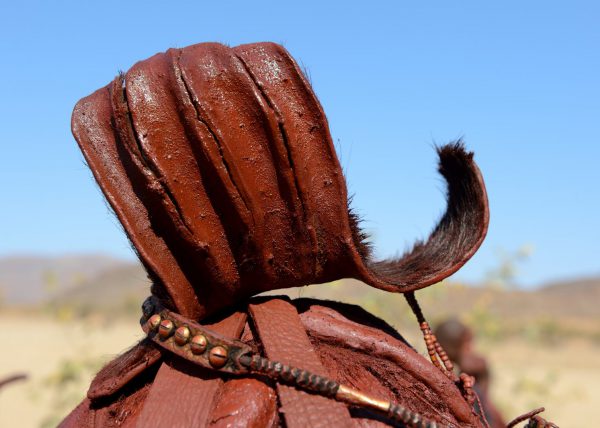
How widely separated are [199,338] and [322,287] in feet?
33.3

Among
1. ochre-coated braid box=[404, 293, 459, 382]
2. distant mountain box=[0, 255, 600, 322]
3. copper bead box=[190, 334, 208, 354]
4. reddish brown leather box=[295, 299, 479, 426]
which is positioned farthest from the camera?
distant mountain box=[0, 255, 600, 322]

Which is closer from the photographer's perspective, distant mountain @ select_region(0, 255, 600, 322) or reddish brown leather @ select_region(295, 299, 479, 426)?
reddish brown leather @ select_region(295, 299, 479, 426)

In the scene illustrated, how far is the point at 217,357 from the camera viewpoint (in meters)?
1.55

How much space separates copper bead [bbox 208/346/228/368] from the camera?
5.09ft

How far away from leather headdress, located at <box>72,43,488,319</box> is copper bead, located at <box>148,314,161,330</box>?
0.15 feet

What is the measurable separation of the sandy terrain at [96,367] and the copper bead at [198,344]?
3.86 m

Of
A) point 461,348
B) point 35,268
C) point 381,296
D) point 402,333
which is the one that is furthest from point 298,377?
point 35,268

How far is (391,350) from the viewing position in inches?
68.3

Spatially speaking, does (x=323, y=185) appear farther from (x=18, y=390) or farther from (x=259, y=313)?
(x=18, y=390)

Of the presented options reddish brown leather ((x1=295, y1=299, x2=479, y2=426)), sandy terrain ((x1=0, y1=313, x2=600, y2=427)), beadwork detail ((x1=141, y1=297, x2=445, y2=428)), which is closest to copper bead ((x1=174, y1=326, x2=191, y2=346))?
beadwork detail ((x1=141, y1=297, x2=445, y2=428))

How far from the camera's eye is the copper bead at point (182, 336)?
160 cm

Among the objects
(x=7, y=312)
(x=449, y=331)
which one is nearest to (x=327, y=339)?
(x=449, y=331)

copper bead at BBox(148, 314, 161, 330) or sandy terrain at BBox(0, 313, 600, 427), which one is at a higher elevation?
sandy terrain at BBox(0, 313, 600, 427)

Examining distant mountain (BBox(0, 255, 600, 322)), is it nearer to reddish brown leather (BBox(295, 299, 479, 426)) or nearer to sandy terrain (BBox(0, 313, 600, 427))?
sandy terrain (BBox(0, 313, 600, 427))
